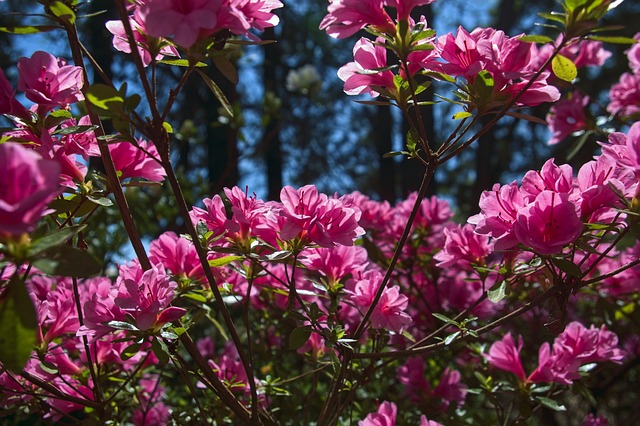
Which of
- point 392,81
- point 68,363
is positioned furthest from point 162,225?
point 392,81

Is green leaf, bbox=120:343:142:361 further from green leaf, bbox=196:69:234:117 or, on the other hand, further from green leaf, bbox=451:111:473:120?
green leaf, bbox=451:111:473:120

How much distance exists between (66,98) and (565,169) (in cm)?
96

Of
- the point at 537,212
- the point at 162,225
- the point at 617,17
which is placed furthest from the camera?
the point at 617,17

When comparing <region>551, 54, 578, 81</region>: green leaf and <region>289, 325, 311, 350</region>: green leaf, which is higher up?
<region>551, 54, 578, 81</region>: green leaf

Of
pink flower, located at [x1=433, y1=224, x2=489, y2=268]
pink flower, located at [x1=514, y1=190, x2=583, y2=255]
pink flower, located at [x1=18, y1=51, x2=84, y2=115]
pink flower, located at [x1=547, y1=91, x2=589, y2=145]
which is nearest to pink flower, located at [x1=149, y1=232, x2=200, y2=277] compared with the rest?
pink flower, located at [x1=18, y1=51, x2=84, y2=115]

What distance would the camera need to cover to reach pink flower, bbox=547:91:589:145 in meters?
2.46

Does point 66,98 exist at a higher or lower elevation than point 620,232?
higher

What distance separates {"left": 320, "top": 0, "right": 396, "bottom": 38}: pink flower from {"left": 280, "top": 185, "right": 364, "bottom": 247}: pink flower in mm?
298

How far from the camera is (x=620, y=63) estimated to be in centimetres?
Answer: 682

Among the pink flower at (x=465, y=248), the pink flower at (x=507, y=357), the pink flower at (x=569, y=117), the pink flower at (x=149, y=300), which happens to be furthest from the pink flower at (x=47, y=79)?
the pink flower at (x=569, y=117)

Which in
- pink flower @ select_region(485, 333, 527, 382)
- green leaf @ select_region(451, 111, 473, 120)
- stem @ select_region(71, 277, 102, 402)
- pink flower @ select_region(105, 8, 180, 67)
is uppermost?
pink flower @ select_region(105, 8, 180, 67)

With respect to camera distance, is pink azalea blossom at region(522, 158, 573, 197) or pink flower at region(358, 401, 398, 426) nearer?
pink azalea blossom at region(522, 158, 573, 197)

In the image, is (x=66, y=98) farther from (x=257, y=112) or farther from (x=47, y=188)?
(x=257, y=112)

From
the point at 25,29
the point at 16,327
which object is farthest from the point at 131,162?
the point at 16,327
